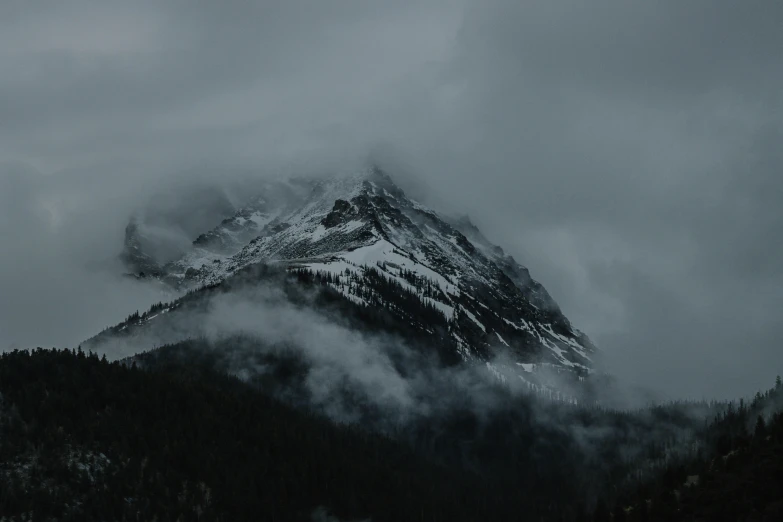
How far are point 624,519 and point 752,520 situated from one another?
→ 4241 cm

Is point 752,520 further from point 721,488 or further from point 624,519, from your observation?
point 624,519

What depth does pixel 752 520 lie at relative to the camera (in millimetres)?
156000

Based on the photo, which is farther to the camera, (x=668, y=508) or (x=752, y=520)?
(x=668, y=508)

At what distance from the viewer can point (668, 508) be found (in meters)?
185

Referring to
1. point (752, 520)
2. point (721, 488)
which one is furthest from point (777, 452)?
point (752, 520)

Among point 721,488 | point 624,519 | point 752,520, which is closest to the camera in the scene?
point 752,520

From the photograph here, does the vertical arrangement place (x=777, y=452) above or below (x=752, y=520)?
above

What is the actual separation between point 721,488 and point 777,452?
49.6ft

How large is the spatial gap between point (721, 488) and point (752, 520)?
84.3 ft

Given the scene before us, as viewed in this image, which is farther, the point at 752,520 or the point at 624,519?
the point at 624,519

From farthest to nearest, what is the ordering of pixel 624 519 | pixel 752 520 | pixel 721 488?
1. pixel 624 519
2. pixel 721 488
3. pixel 752 520

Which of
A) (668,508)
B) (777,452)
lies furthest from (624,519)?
(777,452)

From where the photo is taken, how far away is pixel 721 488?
181375 mm

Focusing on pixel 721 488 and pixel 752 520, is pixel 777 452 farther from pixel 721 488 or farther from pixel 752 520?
pixel 752 520
